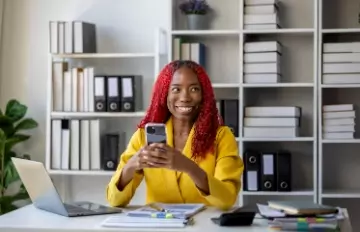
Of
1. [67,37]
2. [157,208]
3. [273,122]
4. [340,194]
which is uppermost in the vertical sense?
[67,37]

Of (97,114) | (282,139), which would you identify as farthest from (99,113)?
(282,139)

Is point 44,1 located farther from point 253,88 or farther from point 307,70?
point 307,70

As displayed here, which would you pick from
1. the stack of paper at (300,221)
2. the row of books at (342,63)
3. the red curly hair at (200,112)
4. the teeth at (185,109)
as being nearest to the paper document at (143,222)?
the stack of paper at (300,221)

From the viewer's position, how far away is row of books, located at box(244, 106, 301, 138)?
403cm

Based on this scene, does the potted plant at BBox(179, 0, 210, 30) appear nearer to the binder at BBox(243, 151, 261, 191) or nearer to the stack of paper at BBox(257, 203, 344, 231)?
the binder at BBox(243, 151, 261, 191)

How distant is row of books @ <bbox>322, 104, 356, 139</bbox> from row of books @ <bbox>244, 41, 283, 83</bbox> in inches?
15.7

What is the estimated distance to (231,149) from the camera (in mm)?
2596

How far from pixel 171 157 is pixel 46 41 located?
2479 millimetres

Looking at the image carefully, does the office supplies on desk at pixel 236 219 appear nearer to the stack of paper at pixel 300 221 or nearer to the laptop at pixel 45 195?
the stack of paper at pixel 300 221

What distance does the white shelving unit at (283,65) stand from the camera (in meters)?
4.24

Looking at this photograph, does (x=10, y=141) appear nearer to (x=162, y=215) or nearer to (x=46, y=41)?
(x=46, y=41)

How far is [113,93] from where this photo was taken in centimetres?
417

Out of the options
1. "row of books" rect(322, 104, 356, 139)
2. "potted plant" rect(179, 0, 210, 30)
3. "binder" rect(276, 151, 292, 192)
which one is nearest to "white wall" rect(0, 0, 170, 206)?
"potted plant" rect(179, 0, 210, 30)

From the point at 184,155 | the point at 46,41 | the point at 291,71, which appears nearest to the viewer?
the point at 184,155
